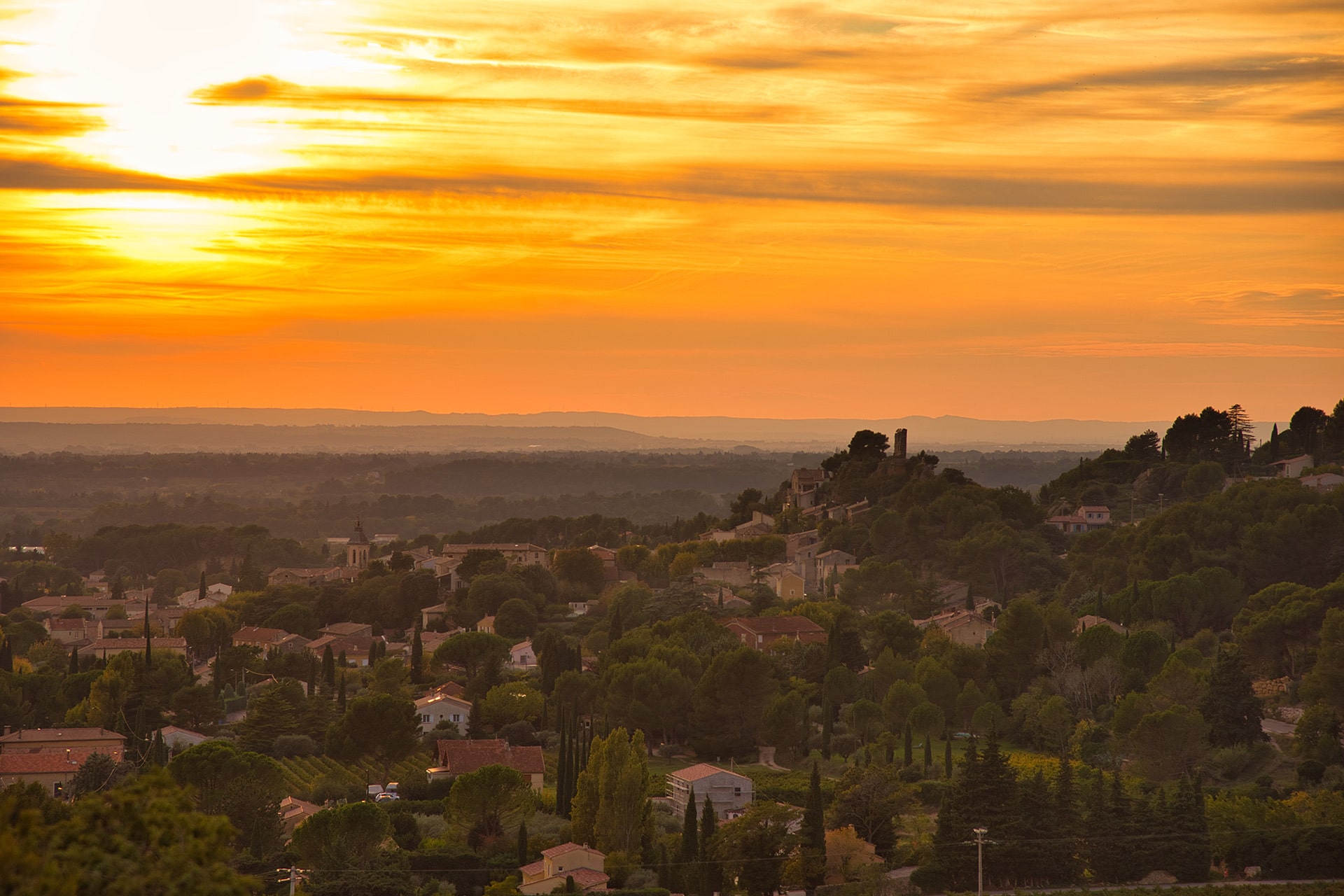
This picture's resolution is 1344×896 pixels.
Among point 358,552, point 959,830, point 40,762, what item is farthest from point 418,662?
point 358,552

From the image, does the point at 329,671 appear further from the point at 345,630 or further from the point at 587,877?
the point at 587,877

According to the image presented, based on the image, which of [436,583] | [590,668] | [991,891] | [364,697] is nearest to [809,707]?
[590,668]

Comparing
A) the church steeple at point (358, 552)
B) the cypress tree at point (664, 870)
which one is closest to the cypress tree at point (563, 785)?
the cypress tree at point (664, 870)

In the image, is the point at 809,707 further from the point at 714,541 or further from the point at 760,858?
the point at 714,541

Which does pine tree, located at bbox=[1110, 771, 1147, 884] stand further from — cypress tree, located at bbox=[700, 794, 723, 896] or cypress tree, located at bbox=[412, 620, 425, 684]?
cypress tree, located at bbox=[412, 620, 425, 684]

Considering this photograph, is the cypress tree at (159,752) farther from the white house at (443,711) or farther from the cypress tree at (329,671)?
the cypress tree at (329,671)
